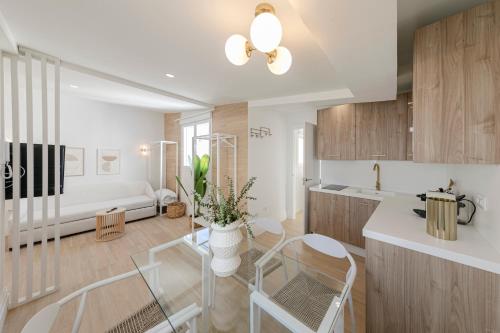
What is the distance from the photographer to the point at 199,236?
197cm

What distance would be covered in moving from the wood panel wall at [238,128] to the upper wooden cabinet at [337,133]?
1307mm

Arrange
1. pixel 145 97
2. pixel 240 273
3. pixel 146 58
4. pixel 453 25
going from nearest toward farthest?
pixel 453 25 < pixel 240 273 < pixel 146 58 < pixel 145 97

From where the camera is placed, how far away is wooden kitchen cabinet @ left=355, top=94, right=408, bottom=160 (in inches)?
101

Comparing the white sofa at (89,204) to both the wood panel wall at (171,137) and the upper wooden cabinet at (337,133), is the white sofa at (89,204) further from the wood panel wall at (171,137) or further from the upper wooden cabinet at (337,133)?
the upper wooden cabinet at (337,133)

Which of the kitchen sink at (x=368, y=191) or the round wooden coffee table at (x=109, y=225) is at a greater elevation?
the kitchen sink at (x=368, y=191)

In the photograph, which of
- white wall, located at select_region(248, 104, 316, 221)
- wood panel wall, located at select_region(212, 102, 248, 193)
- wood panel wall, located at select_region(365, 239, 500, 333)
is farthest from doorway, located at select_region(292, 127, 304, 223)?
wood panel wall, located at select_region(365, 239, 500, 333)

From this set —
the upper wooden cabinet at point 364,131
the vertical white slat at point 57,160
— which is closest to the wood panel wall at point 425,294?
the upper wooden cabinet at point 364,131

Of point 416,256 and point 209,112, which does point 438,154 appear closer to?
point 416,256

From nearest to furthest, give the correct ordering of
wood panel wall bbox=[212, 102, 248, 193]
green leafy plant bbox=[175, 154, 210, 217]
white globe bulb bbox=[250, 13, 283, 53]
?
white globe bulb bbox=[250, 13, 283, 53], wood panel wall bbox=[212, 102, 248, 193], green leafy plant bbox=[175, 154, 210, 217]

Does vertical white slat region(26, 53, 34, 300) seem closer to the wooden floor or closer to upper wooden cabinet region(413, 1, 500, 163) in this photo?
the wooden floor

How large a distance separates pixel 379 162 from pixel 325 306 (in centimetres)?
258

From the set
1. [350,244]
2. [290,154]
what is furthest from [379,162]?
[290,154]

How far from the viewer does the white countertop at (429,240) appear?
101 centimetres

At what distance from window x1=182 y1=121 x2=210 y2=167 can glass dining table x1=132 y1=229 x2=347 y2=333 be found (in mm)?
2859
